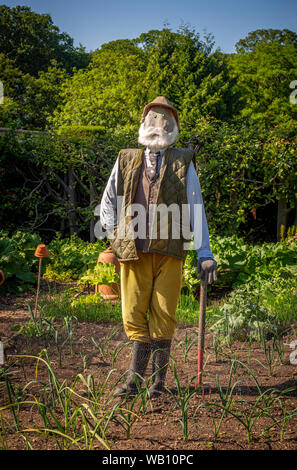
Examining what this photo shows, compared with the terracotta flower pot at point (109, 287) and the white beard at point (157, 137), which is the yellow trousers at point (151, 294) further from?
the terracotta flower pot at point (109, 287)

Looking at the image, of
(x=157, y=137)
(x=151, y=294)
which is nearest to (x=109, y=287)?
(x=151, y=294)

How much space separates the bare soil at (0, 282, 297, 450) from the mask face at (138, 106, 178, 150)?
1362mm

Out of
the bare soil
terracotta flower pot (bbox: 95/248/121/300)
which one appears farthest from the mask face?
terracotta flower pot (bbox: 95/248/121/300)

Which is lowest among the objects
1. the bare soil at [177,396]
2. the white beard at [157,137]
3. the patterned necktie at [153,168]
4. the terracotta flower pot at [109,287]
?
the bare soil at [177,396]

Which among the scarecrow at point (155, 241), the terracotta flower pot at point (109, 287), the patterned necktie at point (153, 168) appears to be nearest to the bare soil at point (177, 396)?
the scarecrow at point (155, 241)

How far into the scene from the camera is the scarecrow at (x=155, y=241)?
2537 mm

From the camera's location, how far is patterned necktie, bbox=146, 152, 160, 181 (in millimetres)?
2609

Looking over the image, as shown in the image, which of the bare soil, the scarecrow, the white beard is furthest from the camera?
the white beard

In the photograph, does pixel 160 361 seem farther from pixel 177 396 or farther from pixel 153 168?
pixel 153 168

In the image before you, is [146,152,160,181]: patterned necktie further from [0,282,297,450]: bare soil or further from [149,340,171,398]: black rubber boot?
[0,282,297,450]: bare soil

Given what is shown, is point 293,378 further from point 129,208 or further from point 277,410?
point 129,208

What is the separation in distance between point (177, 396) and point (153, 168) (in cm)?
135
